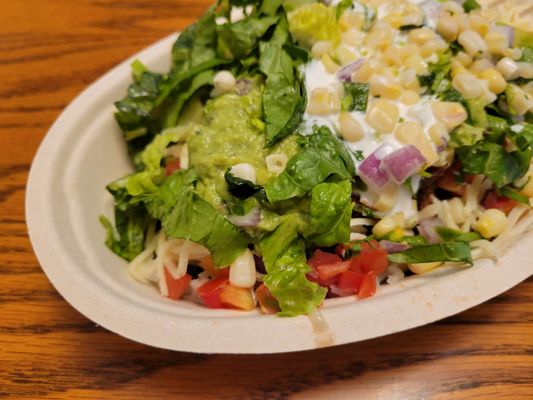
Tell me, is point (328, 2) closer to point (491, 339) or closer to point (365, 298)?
point (365, 298)

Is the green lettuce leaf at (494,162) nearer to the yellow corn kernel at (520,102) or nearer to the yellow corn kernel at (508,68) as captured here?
the yellow corn kernel at (520,102)

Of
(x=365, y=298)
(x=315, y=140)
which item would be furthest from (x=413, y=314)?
(x=315, y=140)

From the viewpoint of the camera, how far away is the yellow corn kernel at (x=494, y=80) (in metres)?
2.23

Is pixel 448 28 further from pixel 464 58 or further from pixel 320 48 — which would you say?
pixel 320 48

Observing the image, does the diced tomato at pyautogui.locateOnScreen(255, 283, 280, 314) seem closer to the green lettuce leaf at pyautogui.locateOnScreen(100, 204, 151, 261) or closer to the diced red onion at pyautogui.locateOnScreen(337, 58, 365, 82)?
the green lettuce leaf at pyautogui.locateOnScreen(100, 204, 151, 261)

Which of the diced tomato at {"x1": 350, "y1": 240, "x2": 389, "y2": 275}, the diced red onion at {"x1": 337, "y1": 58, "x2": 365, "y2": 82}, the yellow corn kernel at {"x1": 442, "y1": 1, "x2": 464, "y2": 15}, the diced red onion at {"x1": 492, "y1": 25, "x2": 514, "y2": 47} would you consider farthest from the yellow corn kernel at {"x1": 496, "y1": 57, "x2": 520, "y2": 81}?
the diced tomato at {"x1": 350, "y1": 240, "x2": 389, "y2": 275}

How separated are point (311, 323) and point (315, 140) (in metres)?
0.72

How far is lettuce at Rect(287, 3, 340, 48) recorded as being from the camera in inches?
92.6

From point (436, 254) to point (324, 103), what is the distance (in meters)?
0.73

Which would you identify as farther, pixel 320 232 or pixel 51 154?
pixel 51 154

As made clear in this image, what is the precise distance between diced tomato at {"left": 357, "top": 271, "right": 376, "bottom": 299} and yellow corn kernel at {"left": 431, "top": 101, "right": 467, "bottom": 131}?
2.21 feet

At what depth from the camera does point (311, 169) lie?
2.01m

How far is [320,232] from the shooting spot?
6.57 ft

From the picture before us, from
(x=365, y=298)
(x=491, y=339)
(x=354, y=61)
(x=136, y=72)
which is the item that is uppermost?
(x=354, y=61)
